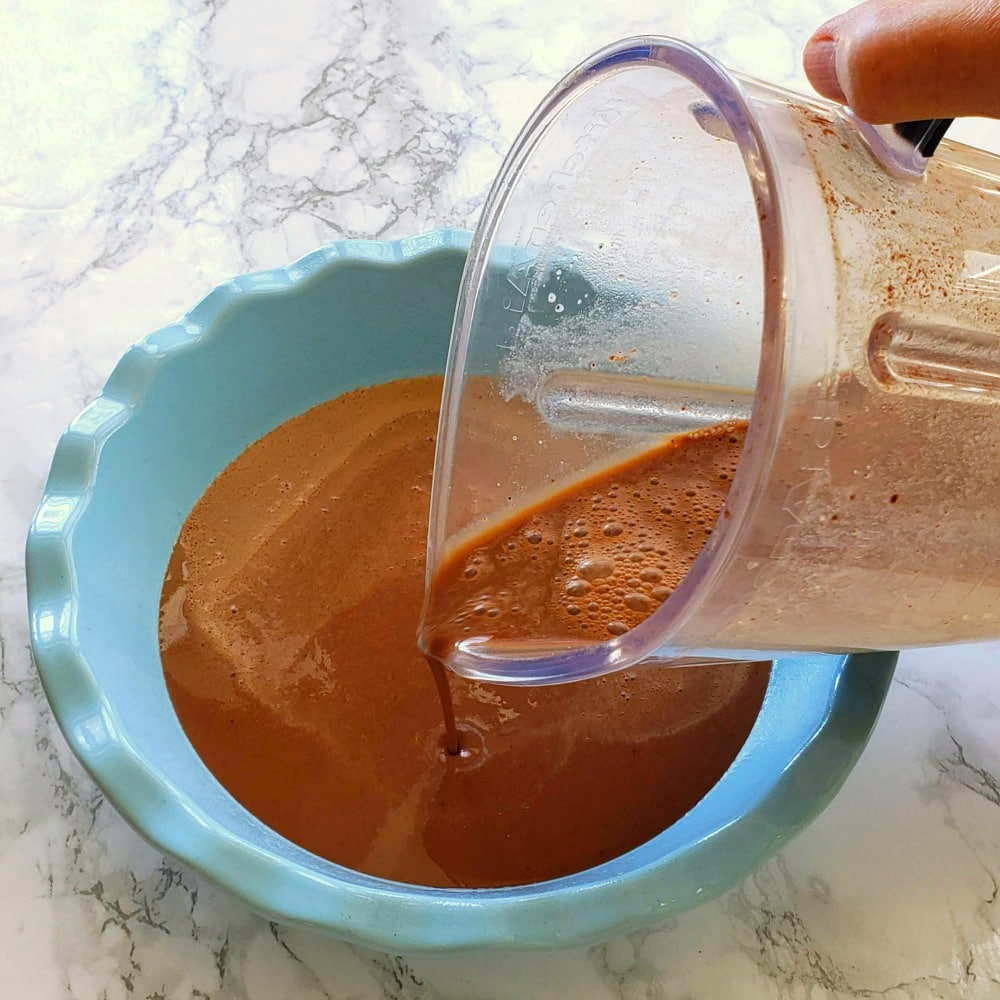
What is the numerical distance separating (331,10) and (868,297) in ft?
3.77

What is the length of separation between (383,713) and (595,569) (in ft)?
0.77

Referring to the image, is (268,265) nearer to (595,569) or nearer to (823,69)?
(595,569)

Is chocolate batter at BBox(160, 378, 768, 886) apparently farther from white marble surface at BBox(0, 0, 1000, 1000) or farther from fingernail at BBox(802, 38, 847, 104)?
fingernail at BBox(802, 38, 847, 104)

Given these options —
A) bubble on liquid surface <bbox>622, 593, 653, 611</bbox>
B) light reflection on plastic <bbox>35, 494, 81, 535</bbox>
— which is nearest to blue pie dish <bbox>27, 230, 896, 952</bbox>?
light reflection on plastic <bbox>35, 494, 81, 535</bbox>

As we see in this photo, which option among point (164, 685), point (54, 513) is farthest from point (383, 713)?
point (54, 513)

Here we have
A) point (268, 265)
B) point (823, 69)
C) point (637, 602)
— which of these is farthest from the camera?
point (268, 265)

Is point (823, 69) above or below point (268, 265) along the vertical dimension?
above

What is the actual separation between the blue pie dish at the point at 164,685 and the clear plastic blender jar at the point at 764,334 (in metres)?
0.13

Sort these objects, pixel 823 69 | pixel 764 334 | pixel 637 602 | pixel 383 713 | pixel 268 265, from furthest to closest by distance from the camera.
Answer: pixel 268 265
pixel 383 713
pixel 637 602
pixel 823 69
pixel 764 334

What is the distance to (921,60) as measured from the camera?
1.72 ft

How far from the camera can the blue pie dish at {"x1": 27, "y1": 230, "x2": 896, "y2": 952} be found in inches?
26.0

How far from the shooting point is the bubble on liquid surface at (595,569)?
808 mm

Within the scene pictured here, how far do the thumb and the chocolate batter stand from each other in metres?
0.37

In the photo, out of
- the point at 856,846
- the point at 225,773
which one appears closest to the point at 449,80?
the point at 225,773
